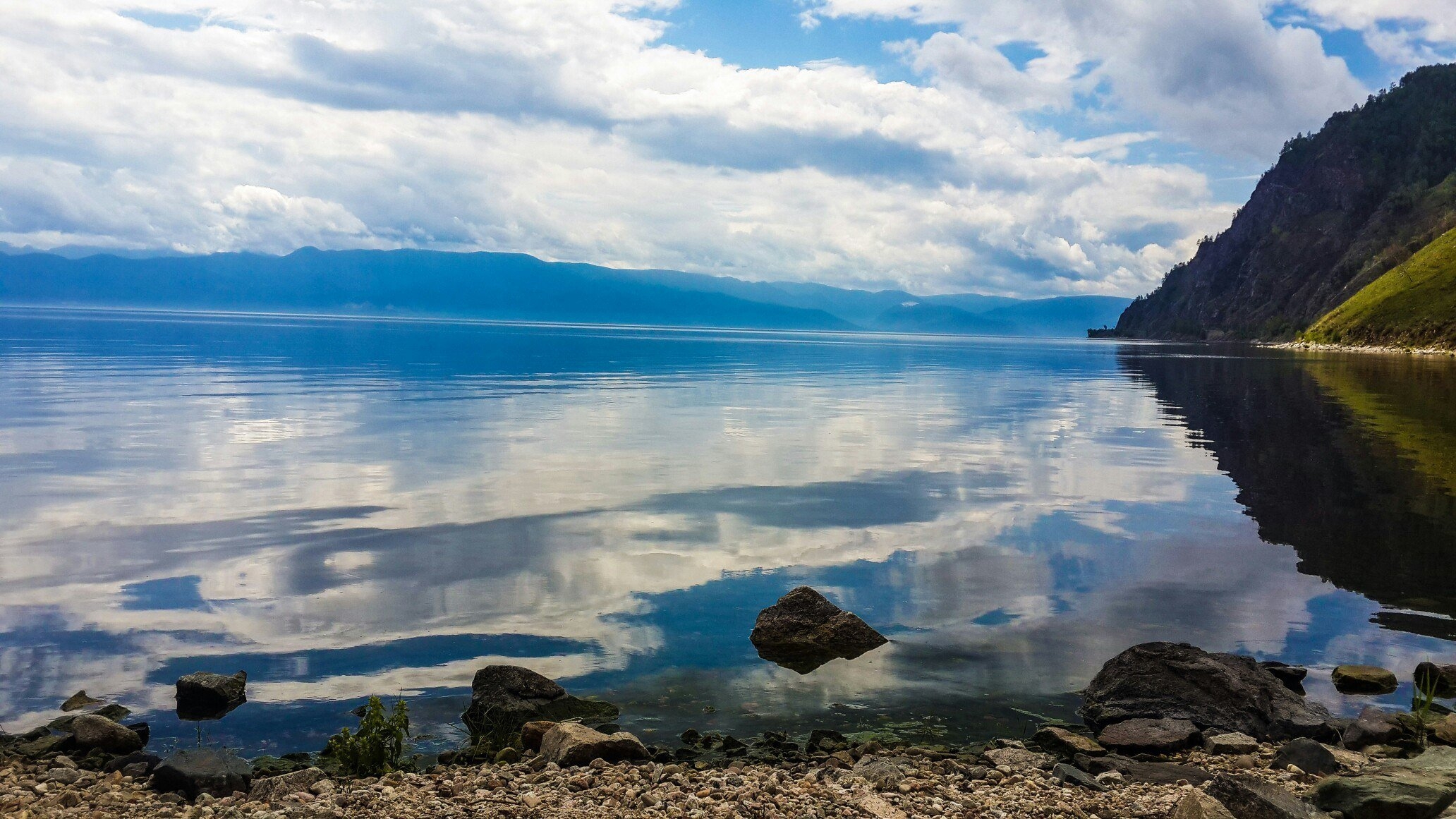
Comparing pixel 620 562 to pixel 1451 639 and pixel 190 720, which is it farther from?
pixel 1451 639

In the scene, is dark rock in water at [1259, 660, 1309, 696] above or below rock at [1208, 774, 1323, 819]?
below

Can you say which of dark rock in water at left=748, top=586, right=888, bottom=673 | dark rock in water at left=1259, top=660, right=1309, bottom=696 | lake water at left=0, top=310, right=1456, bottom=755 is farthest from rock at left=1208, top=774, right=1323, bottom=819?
dark rock in water at left=748, top=586, right=888, bottom=673

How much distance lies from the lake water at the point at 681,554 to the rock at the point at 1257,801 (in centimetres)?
382

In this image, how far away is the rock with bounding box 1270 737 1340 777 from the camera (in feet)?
37.4

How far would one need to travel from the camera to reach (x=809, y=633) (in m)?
16.3

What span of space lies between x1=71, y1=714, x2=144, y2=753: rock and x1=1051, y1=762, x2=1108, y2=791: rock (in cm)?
1077

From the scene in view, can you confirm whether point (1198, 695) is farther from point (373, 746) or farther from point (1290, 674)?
point (373, 746)

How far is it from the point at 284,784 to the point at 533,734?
284 centimetres

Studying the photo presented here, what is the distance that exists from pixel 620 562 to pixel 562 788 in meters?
10.8

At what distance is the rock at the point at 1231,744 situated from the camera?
40.7 ft

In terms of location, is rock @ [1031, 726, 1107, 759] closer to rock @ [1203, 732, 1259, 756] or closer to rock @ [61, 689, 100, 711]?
rock @ [1203, 732, 1259, 756]

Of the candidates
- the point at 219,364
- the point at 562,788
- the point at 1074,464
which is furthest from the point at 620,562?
the point at 219,364

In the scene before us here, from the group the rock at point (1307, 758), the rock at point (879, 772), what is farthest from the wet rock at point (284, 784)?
the rock at point (1307, 758)

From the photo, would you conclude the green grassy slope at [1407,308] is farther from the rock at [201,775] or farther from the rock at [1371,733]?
the rock at [201,775]
